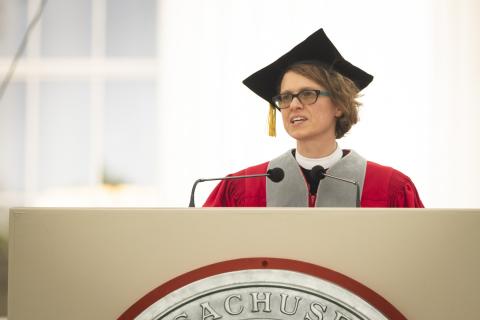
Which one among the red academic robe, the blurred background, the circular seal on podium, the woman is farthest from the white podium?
the blurred background

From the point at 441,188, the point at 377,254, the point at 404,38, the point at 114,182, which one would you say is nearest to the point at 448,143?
the point at 441,188

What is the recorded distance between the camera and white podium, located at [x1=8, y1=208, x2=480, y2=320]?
99 cm

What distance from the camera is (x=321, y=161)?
207 centimetres

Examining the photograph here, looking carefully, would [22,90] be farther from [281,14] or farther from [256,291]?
[256,291]

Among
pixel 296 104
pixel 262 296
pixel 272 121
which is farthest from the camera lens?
pixel 272 121

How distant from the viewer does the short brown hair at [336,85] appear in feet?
6.58

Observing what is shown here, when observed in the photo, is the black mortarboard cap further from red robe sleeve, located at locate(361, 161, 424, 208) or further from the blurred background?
the blurred background

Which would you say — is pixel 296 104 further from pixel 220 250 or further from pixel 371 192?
pixel 220 250

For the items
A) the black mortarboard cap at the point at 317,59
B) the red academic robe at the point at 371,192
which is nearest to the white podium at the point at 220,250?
the red academic robe at the point at 371,192

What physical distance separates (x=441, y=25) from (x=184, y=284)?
121 inches

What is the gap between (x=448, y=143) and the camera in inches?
141

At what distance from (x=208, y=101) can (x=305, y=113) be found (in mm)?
1686

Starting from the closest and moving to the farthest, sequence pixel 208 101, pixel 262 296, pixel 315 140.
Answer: pixel 262 296
pixel 315 140
pixel 208 101

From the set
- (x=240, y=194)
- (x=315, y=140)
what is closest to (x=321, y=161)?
(x=315, y=140)
